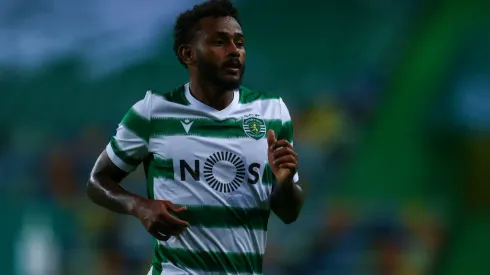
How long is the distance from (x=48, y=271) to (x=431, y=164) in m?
3.96

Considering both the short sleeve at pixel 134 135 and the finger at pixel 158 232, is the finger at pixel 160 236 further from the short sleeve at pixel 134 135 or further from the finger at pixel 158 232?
the short sleeve at pixel 134 135

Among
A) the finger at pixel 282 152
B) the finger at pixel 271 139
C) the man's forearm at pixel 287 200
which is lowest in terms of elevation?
the man's forearm at pixel 287 200

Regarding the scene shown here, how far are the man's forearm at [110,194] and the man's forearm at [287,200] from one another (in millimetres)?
600

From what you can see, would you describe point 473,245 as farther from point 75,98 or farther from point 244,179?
point 244,179

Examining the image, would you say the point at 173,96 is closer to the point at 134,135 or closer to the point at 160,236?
the point at 134,135

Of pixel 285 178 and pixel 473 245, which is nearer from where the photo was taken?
pixel 285 178

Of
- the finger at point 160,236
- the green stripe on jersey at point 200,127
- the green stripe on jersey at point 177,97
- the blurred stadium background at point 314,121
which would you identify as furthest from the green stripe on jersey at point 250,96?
the blurred stadium background at point 314,121

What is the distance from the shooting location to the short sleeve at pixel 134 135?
413cm

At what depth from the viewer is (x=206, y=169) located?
4016mm

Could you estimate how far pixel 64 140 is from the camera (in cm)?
966

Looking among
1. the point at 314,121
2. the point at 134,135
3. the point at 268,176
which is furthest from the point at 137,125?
the point at 314,121

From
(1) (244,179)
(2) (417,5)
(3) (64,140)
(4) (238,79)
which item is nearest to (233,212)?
(1) (244,179)

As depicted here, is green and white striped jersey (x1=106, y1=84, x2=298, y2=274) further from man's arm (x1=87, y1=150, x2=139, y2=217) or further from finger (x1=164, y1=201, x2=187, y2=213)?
finger (x1=164, y1=201, x2=187, y2=213)

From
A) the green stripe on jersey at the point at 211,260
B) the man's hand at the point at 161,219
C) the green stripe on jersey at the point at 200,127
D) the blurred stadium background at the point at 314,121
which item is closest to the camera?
the man's hand at the point at 161,219
